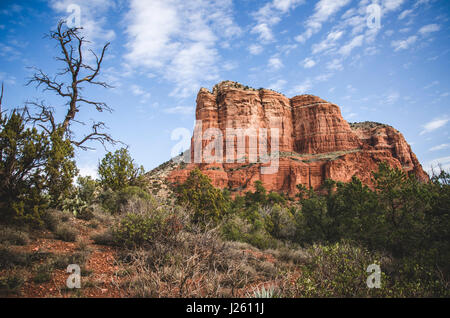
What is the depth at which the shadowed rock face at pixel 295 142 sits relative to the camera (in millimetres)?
53031

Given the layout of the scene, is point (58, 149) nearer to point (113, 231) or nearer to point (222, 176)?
point (113, 231)

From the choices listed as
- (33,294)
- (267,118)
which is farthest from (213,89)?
(33,294)

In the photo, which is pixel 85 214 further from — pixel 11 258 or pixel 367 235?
pixel 367 235

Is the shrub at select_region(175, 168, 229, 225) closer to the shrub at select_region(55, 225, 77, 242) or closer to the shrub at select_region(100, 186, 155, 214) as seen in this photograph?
the shrub at select_region(100, 186, 155, 214)

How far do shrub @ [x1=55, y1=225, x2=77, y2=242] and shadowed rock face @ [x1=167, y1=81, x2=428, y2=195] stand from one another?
4078 centimetres

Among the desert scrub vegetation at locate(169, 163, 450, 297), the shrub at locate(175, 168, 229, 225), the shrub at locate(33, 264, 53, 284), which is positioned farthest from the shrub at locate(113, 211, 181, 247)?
the shrub at locate(175, 168, 229, 225)

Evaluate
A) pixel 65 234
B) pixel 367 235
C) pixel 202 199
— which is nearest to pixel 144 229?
pixel 65 234

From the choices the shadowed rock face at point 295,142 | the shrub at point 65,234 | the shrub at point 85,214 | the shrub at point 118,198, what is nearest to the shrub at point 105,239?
the shrub at point 65,234

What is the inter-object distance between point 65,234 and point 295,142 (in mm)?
65161

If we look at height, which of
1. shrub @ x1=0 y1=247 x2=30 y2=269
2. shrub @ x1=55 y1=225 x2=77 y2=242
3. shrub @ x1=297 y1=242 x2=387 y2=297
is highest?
shrub @ x1=55 y1=225 x2=77 y2=242

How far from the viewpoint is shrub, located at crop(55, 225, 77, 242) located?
772cm

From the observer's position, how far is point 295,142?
67.1 metres

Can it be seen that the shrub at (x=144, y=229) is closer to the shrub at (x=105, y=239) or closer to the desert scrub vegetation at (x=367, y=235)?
the shrub at (x=105, y=239)
